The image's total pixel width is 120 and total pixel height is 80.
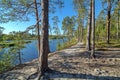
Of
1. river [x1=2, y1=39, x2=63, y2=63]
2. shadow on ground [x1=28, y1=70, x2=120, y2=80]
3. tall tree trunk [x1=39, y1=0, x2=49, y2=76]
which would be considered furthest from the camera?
river [x1=2, y1=39, x2=63, y2=63]

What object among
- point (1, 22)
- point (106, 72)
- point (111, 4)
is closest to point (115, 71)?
A: point (106, 72)

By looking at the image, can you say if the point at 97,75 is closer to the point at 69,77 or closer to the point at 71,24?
the point at 69,77

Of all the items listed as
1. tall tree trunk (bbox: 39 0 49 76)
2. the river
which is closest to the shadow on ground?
tall tree trunk (bbox: 39 0 49 76)

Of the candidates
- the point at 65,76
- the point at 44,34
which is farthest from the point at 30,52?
the point at 65,76

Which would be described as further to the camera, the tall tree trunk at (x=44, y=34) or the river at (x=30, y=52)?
the river at (x=30, y=52)

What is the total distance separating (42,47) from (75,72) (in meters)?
2.19

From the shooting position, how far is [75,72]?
28.7 feet

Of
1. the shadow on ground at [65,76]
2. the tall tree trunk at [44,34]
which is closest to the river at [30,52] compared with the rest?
the tall tree trunk at [44,34]

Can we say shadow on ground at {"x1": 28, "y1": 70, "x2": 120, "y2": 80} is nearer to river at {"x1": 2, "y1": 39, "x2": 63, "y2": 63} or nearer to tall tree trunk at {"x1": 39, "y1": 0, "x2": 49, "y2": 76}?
tall tree trunk at {"x1": 39, "y1": 0, "x2": 49, "y2": 76}

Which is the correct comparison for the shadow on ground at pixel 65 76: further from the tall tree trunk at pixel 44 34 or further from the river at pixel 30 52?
the river at pixel 30 52

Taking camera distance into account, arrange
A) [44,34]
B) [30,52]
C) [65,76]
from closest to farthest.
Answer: [65,76] → [44,34] → [30,52]

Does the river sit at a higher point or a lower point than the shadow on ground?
lower

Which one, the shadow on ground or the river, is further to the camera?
the river

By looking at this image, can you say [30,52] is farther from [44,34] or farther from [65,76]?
[65,76]
